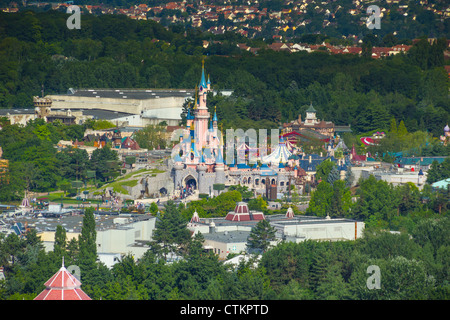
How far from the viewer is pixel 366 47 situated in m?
126

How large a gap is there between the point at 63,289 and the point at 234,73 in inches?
2458

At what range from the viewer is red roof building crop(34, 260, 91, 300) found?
136ft

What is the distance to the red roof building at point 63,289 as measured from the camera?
4134 centimetres

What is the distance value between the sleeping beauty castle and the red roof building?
25.7 m

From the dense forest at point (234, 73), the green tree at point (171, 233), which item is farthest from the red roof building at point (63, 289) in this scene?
the dense forest at point (234, 73)

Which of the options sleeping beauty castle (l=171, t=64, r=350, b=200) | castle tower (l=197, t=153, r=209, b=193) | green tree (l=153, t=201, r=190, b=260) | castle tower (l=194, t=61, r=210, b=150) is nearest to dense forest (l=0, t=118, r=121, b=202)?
sleeping beauty castle (l=171, t=64, r=350, b=200)

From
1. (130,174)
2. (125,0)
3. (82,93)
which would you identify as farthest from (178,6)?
(130,174)

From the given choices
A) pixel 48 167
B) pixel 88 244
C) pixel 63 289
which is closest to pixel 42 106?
pixel 48 167

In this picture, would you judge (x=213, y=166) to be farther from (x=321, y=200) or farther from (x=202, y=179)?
(x=321, y=200)

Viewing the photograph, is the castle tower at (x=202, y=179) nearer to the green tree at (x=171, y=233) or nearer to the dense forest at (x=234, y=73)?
the dense forest at (x=234, y=73)

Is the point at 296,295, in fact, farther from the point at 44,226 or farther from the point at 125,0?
the point at 125,0

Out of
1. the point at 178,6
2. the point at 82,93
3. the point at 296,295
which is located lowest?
the point at 296,295

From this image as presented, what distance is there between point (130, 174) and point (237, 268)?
21.4 metres

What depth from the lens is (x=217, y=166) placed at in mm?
68250
